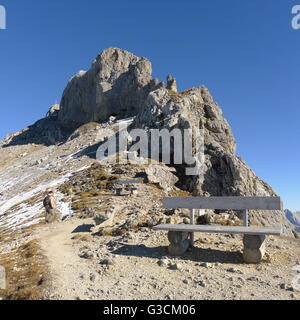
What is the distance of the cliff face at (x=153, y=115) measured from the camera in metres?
29.2

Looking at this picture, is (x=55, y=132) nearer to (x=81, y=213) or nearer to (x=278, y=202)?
(x=81, y=213)

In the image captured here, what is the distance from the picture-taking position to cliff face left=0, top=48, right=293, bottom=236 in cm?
2922

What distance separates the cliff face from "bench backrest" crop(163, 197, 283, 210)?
35.9 feet

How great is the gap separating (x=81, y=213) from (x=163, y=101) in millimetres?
32400

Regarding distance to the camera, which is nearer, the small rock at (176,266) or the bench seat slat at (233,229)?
the bench seat slat at (233,229)

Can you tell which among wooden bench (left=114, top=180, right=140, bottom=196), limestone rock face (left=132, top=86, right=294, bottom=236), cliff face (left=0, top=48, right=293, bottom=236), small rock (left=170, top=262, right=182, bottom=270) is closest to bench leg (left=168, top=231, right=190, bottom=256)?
small rock (left=170, top=262, right=182, bottom=270)

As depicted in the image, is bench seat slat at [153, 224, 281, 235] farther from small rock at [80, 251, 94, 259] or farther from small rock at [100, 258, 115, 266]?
small rock at [80, 251, 94, 259]

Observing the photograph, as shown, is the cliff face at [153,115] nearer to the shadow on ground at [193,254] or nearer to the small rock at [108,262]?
the shadow on ground at [193,254]

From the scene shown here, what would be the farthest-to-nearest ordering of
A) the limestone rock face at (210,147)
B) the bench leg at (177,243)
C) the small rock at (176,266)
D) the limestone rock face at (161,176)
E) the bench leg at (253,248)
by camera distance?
the limestone rock face at (210,147), the limestone rock face at (161,176), the bench leg at (177,243), the bench leg at (253,248), the small rock at (176,266)

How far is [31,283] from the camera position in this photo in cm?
683

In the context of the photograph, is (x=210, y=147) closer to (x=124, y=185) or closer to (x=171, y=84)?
(x=124, y=185)

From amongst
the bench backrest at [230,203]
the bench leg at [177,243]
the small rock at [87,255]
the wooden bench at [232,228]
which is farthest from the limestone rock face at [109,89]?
the bench leg at [177,243]

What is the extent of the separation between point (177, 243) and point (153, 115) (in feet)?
119
